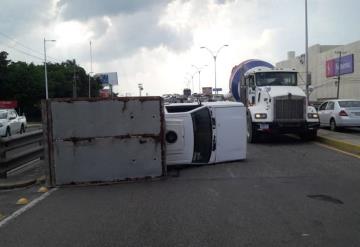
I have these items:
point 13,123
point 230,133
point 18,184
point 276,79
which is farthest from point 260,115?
point 13,123

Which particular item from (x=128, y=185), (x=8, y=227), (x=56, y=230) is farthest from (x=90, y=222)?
(x=128, y=185)

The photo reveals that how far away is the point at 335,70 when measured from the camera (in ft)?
221

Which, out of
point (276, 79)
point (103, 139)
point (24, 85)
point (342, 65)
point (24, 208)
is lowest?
point (24, 208)

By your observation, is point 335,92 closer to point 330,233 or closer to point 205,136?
point 205,136

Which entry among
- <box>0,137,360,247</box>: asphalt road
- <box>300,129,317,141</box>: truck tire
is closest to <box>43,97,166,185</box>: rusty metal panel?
<box>0,137,360,247</box>: asphalt road

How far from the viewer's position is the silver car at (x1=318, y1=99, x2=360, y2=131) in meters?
23.7

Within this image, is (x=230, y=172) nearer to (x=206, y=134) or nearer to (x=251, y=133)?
(x=206, y=134)

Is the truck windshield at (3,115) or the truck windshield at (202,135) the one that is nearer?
the truck windshield at (202,135)

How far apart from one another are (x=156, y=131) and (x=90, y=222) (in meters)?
4.01

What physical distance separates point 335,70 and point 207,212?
207 feet

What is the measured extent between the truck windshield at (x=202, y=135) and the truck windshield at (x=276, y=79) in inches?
315

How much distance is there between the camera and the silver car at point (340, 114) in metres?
23.7

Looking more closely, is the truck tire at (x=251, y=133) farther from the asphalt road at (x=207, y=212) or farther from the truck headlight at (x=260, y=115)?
the asphalt road at (x=207, y=212)

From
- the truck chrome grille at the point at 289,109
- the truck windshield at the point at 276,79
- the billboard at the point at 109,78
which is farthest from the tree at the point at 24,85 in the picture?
the truck chrome grille at the point at 289,109
